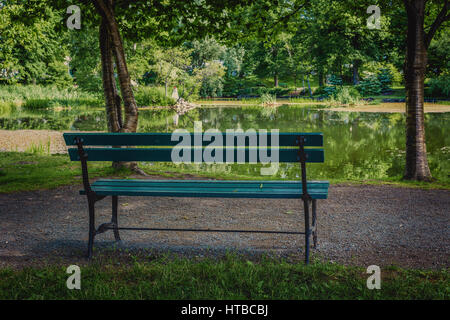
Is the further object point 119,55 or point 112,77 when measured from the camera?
point 112,77

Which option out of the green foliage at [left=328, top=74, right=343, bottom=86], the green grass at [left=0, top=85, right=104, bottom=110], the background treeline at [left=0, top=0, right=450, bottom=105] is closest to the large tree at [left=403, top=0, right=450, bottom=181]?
the background treeline at [left=0, top=0, right=450, bottom=105]

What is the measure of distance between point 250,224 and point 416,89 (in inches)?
192

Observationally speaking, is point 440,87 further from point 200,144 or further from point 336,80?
point 200,144

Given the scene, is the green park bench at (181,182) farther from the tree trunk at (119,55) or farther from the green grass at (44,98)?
the green grass at (44,98)

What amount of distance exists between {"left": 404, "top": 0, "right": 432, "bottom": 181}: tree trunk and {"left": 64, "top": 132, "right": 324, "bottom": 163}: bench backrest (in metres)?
5.08

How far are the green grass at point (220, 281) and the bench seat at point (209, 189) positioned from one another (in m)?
0.63

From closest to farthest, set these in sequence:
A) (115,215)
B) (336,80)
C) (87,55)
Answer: (115,215) < (87,55) < (336,80)

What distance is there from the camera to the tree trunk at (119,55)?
7.88 metres

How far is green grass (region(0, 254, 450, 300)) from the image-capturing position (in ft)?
10.4

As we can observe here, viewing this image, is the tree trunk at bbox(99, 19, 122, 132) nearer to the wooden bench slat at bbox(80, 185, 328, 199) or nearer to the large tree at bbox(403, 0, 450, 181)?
the wooden bench slat at bbox(80, 185, 328, 199)

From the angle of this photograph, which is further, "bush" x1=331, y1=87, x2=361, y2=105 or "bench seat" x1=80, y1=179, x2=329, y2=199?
"bush" x1=331, y1=87, x2=361, y2=105

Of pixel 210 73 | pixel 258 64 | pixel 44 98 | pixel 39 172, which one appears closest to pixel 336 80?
pixel 258 64

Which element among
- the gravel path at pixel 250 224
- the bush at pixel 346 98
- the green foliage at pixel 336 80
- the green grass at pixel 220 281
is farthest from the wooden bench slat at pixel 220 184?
the green foliage at pixel 336 80

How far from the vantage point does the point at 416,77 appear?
802cm
